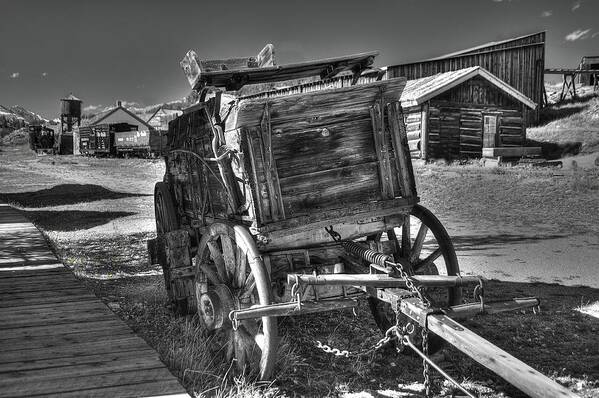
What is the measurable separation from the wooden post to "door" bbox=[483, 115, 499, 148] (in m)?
2.92

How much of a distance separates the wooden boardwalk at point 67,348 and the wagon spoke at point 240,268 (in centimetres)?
93

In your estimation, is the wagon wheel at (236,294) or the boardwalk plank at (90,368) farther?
the wagon wheel at (236,294)

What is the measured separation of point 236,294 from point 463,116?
19.6 meters

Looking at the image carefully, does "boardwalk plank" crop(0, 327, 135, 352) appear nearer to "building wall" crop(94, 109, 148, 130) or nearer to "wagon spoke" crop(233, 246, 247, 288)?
"wagon spoke" crop(233, 246, 247, 288)

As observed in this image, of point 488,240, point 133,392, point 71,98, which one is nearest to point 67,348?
point 133,392

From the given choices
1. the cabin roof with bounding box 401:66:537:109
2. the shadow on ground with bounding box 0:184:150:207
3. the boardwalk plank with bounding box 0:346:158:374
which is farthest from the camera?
the cabin roof with bounding box 401:66:537:109

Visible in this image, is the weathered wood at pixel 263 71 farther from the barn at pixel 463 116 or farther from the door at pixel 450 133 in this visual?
the door at pixel 450 133

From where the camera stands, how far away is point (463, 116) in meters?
22.0

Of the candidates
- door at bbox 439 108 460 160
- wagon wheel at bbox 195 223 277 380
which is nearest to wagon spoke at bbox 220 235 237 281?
wagon wheel at bbox 195 223 277 380

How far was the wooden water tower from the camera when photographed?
69.1m

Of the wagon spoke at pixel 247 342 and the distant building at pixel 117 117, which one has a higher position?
the distant building at pixel 117 117

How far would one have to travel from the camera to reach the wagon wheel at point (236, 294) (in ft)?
12.3

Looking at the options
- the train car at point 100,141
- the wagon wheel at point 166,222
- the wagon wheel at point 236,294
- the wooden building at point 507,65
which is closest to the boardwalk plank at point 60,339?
the wagon wheel at point 236,294

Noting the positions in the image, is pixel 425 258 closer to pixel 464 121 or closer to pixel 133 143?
pixel 464 121
